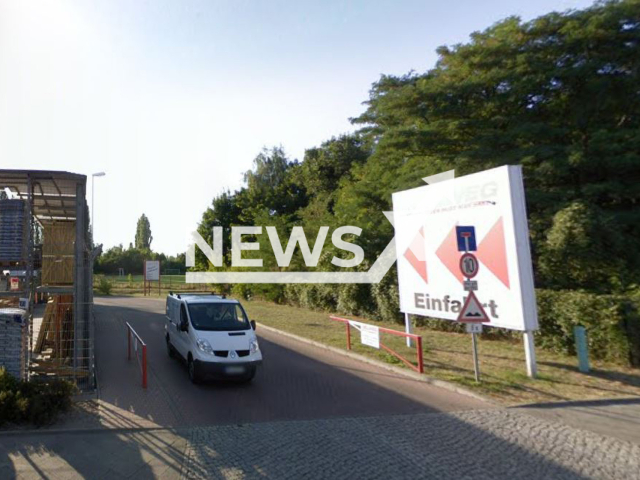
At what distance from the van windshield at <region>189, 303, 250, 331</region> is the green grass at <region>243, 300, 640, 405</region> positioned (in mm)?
3674

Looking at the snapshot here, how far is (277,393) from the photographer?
8477 mm

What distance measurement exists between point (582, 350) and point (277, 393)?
21.3 feet

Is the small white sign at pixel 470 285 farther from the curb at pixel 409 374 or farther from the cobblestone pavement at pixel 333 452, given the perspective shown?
the cobblestone pavement at pixel 333 452

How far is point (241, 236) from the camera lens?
102 feet

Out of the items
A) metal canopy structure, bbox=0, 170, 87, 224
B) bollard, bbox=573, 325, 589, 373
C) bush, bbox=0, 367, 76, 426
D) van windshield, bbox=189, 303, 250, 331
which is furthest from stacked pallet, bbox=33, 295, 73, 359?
bollard, bbox=573, 325, 589, 373

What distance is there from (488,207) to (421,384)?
4109mm

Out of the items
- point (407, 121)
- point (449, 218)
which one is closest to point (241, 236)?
point (407, 121)

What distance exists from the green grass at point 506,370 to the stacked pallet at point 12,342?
7642 mm

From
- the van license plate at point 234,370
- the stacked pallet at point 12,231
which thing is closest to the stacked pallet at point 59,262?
the stacked pallet at point 12,231

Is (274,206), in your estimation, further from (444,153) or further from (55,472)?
(55,472)

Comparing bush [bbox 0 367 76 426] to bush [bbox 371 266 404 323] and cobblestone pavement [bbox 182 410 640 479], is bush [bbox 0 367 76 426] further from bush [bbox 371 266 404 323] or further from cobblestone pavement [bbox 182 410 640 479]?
bush [bbox 371 266 404 323]

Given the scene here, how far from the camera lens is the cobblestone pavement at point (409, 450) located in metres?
5.05

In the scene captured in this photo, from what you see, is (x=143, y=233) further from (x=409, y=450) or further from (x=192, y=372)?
(x=409, y=450)

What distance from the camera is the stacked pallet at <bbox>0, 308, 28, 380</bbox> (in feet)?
23.8
